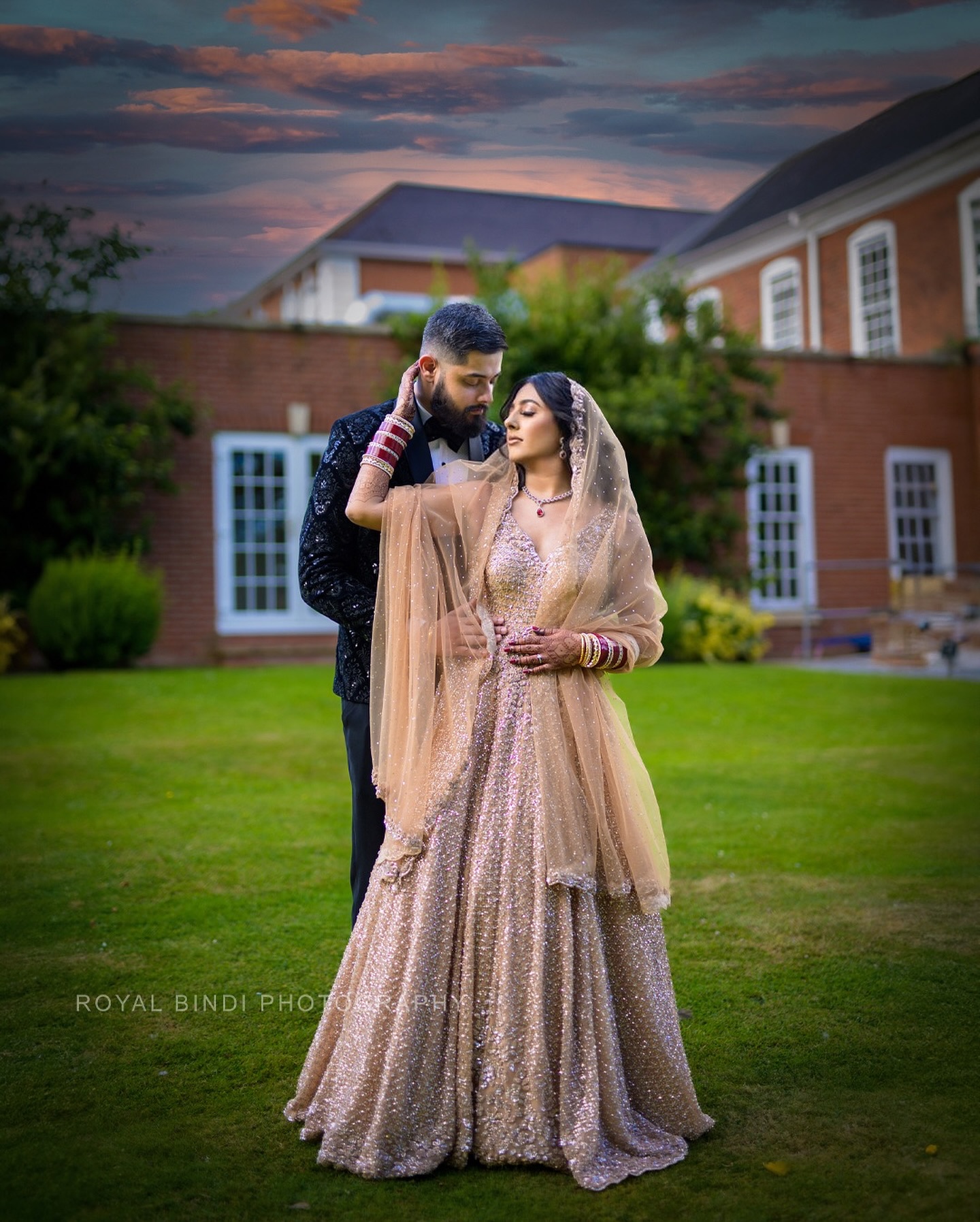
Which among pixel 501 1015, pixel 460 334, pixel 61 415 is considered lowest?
pixel 501 1015

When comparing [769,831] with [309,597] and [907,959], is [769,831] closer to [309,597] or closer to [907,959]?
[907,959]

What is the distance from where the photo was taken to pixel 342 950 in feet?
15.6

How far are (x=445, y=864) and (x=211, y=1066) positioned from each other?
46.4 inches

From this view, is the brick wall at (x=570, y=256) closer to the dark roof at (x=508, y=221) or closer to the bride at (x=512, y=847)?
the dark roof at (x=508, y=221)

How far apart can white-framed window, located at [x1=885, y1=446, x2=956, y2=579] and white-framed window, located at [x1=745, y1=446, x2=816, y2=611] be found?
59.7 inches

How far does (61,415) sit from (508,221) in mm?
17553

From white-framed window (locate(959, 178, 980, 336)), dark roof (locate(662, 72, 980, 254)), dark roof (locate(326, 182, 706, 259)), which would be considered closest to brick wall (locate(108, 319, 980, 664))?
white-framed window (locate(959, 178, 980, 336))

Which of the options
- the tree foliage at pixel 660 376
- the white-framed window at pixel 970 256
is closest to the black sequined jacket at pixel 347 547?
the tree foliage at pixel 660 376

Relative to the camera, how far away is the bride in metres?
Result: 2.98

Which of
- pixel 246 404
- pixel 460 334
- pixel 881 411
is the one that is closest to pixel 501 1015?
pixel 460 334

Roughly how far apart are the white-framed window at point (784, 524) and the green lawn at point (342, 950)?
806cm

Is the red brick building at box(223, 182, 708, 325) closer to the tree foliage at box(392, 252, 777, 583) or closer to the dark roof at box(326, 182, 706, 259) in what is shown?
the dark roof at box(326, 182, 706, 259)

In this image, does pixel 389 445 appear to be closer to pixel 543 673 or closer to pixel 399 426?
pixel 399 426

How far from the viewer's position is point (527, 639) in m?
3.15
